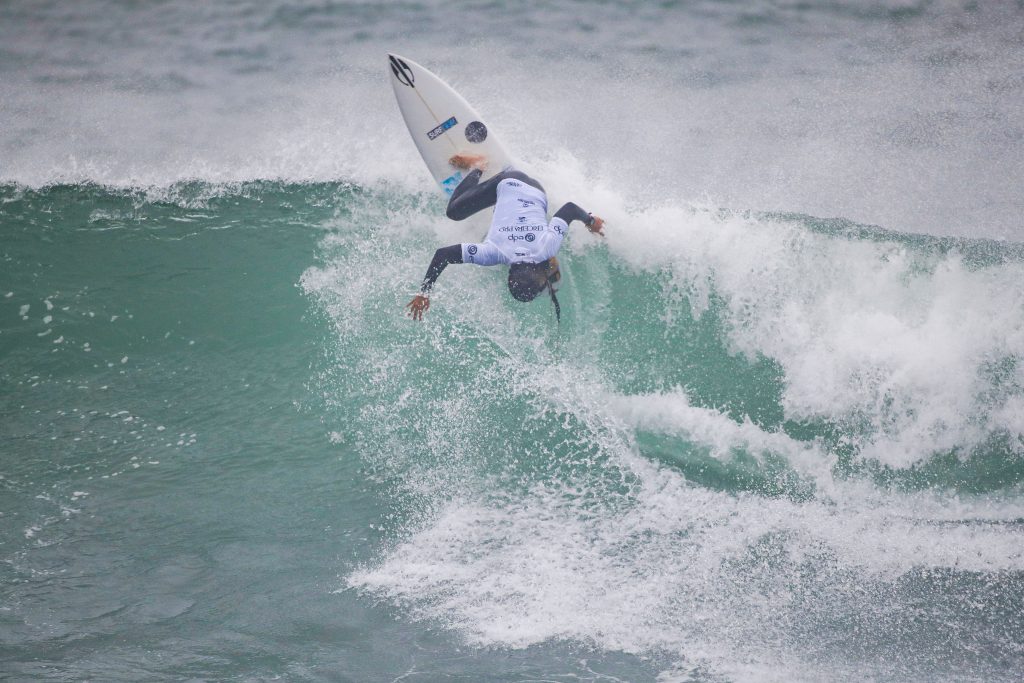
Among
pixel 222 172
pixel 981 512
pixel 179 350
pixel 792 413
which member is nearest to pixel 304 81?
pixel 222 172

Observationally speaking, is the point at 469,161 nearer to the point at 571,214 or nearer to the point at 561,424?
the point at 571,214

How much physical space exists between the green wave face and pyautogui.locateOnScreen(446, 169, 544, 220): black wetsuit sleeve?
11.2 inches

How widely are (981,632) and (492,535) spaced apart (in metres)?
2.84

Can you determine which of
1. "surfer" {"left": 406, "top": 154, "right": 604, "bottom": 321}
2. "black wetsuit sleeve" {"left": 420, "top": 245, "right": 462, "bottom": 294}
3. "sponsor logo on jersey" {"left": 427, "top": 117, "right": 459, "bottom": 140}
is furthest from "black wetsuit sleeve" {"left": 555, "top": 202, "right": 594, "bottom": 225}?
"sponsor logo on jersey" {"left": 427, "top": 117, "right": 459, "bottom": 140}

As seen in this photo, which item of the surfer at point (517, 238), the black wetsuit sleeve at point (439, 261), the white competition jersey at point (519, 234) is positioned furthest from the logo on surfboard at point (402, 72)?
the black wetsuit sleeve at point (439, 261)

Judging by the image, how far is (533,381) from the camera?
5871 millimetres

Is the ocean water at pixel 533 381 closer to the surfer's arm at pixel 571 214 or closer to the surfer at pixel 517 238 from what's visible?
the surfer at pixel 517 238

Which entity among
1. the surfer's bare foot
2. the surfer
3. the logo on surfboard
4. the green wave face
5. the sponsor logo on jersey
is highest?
the logo on surfboard

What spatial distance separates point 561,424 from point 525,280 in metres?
1.11

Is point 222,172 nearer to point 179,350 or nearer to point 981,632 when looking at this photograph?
point 179,350

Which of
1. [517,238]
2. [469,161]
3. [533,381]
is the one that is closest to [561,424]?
[533,381]

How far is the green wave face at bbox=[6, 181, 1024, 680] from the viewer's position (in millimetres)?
4789

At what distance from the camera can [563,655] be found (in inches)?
179

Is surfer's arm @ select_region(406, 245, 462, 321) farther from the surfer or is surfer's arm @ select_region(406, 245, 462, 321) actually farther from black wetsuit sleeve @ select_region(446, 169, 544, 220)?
black wetsuit sleeve @ select_region(446, 169, 544, 220)
